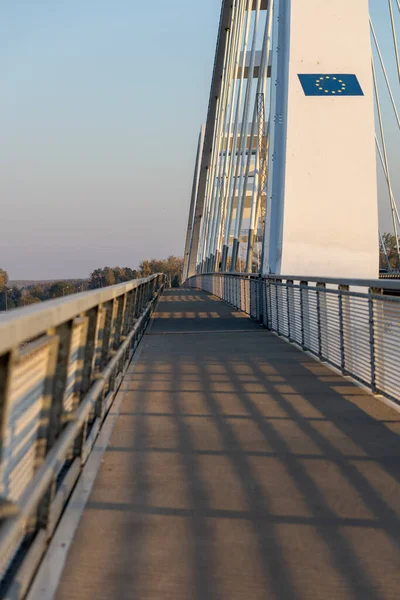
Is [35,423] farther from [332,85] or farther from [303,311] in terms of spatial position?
[332,85]

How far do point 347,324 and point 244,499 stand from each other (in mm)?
4617

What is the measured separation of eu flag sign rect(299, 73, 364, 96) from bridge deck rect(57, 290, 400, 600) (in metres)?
8.93

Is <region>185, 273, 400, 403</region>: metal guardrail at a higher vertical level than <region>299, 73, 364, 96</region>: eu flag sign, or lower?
lower

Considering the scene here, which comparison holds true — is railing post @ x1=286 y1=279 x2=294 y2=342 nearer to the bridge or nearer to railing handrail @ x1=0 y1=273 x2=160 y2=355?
the bridge

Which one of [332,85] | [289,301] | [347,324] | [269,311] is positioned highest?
[332,85]

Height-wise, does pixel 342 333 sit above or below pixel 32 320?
below

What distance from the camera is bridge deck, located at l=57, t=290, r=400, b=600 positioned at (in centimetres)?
320

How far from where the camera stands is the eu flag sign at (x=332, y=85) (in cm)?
1541

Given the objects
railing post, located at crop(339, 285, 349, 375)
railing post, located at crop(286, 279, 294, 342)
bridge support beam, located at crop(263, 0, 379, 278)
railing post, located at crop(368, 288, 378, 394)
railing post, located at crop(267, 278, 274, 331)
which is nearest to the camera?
railing post, located at crop(368, 288, 378, 394)

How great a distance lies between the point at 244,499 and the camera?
4.23 meters

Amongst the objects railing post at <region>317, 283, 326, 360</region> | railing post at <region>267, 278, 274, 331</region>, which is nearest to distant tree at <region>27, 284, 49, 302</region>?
railing post at <region>267, 278, 274, 331</region>

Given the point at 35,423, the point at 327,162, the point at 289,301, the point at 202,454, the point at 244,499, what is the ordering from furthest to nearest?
the point at 327,162, the point at 289,301, the point at 202,454, the point at 244,499, the point at 35,423

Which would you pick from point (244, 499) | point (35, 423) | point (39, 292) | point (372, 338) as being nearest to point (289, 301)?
point (372, 338)

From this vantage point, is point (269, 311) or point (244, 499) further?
point (269, 311)
